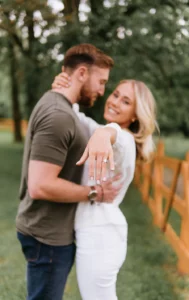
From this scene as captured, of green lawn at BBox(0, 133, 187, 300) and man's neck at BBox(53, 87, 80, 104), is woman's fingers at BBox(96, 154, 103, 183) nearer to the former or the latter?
man's neck at BBox(53, 87, 80, 104)

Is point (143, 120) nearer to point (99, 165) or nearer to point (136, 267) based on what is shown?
point (99, 165)

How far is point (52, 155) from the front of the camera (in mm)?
2020

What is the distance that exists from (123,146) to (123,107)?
1.15 feet

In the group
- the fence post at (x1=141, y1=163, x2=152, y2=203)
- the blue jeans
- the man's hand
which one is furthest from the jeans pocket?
the fence post at (x1=141, y1=163, x2=152, y2=203)

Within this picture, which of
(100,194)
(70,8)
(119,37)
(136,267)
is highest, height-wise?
(70,8)

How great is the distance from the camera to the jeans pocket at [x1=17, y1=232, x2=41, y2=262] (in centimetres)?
219

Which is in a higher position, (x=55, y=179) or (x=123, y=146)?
(x=123, y=146)

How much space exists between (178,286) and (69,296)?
1.09 meters

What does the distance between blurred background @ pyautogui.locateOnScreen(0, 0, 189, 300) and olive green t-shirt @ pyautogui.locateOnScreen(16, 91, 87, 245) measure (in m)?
1.91

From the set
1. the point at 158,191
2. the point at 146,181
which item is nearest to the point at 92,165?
the point at 158,191

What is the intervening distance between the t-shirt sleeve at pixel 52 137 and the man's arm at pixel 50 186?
0.12 ft

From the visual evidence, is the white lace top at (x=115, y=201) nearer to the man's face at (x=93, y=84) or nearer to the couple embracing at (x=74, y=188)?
the couple embracing at (x=74, y=188)

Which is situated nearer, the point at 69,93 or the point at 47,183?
the point at 47,183

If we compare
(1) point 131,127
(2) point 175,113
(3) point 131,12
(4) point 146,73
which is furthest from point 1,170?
(1) point 131,127
